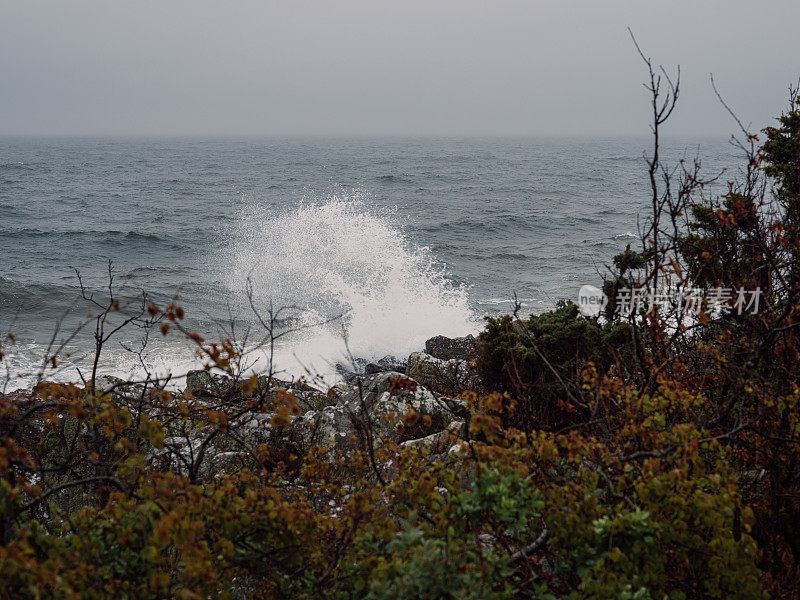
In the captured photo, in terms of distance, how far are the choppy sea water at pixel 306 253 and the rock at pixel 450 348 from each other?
2201 mm

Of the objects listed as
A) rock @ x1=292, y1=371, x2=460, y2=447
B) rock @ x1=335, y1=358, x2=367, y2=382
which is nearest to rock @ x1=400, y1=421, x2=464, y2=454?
rock @ x1=292, y1=371, x2=460, y2=447

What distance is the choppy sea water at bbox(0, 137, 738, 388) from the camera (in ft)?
50.8

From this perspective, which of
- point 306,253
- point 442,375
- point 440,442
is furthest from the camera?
point 306,253

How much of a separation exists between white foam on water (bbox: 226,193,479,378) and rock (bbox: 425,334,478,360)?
211cm

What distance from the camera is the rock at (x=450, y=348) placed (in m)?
11.9

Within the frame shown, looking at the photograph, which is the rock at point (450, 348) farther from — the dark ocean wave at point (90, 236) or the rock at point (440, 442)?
the dark ocean wave at point (90, 236)

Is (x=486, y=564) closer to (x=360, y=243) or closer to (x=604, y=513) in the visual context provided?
(x=604, y=513)

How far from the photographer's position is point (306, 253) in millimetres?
23109

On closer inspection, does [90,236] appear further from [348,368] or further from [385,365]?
[385,365]

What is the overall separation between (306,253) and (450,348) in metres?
12.4

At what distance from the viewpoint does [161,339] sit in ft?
48.5

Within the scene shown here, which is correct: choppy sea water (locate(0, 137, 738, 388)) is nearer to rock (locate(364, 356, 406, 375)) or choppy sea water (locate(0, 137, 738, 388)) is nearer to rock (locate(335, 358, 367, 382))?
rock (locate(335, 358, 367, 382))

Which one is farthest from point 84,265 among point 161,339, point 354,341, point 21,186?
point 21,186

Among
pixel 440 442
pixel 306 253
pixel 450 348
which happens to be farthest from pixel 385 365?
pixel 306 253
